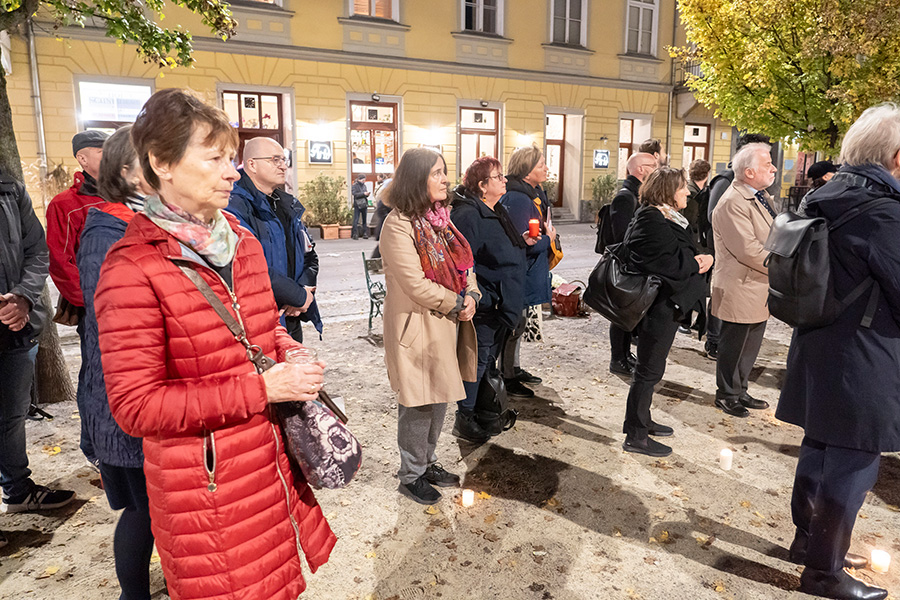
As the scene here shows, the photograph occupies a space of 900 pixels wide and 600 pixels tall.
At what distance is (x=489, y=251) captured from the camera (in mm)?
4379

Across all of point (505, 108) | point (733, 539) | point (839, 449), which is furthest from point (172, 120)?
point (505, 108)

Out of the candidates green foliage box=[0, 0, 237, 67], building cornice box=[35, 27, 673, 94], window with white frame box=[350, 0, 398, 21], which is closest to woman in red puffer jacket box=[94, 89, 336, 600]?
A: green foliage box=[0, 0, 237, 67]

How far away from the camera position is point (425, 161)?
3.48 m

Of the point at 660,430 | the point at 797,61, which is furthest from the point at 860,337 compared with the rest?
the point at 797,61

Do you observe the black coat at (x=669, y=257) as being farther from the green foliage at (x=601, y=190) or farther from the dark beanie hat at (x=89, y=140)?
the green foliage at (x=601, y=190)

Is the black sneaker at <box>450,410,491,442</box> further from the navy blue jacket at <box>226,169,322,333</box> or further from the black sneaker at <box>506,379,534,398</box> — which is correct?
the navy blue jacket at <box>226,169,322,333</box>

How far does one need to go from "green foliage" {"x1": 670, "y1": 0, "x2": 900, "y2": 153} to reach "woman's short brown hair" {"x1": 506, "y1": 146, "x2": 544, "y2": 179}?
228 inches

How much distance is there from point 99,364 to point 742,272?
14.8ft

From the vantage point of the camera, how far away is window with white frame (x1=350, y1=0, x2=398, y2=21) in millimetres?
17203

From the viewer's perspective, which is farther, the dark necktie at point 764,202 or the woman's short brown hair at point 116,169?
the dark necktie at point 764,202

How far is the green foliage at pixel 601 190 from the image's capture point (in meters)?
21.5

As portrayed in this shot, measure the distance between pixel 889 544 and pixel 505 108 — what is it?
18.0m

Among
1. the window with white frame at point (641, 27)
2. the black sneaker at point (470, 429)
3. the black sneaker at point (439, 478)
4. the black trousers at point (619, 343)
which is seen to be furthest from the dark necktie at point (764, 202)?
the window with white frame at point (641, 27)

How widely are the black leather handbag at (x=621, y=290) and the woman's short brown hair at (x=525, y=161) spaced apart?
3.86 ft
